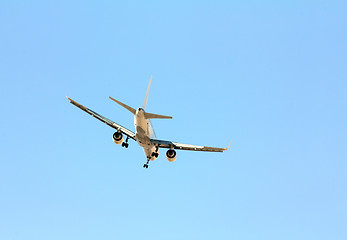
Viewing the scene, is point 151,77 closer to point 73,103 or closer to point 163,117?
point 163,117

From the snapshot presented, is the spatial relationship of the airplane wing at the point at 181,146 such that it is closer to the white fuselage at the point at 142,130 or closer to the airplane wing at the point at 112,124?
the white fuselage at the point at 142,130

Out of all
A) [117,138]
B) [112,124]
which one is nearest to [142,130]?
[117,138]

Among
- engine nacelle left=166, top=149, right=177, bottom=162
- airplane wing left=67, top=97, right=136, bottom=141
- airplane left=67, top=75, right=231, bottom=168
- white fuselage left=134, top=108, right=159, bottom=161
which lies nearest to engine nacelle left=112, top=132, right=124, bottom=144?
airplane left=67, top=75, right=231, bottom=168

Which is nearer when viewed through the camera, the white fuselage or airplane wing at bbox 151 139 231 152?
the white fuselage

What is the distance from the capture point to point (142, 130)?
76500 millimetres

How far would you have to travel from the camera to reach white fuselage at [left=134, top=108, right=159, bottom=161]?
7428 cm

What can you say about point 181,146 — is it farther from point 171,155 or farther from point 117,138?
point 117,138

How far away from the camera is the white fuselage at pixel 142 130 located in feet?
244

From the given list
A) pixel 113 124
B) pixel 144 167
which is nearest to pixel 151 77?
pixel 113 124

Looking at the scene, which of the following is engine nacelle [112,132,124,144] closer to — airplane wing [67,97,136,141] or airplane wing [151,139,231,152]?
airplane wing [67,97,136,141]

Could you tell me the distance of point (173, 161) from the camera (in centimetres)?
8162

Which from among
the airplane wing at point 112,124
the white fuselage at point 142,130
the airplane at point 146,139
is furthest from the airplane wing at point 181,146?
the airplane wing at point 112,124

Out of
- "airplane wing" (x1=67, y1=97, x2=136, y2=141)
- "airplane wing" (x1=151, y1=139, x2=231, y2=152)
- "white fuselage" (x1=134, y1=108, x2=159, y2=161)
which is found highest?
"airplane wing" (x1=67, y1=97, x2=136, y2=141)

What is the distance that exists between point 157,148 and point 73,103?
48.7 ft
